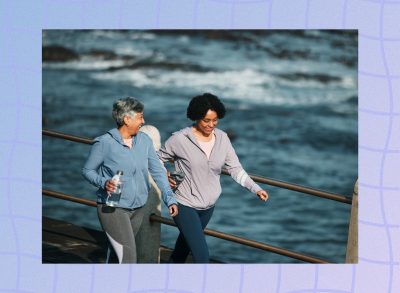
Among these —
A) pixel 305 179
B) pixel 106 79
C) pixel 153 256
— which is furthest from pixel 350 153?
pixel 153 256

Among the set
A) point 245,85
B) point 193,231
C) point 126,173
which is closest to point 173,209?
point 193,231

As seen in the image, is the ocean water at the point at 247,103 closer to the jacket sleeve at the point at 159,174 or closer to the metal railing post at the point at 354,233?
the metal railing post at the point at 354,233

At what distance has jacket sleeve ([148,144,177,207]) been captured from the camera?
22.2 feet

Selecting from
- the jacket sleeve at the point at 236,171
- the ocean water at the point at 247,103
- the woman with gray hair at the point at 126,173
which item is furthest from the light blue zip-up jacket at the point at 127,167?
the ocean water at the point at 247,103

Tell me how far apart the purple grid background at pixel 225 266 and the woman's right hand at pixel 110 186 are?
63 cm

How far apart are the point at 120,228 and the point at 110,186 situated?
24cm

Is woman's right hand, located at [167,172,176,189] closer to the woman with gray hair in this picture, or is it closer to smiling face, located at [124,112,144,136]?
the woman with gray hair

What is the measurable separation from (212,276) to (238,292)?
163 mm

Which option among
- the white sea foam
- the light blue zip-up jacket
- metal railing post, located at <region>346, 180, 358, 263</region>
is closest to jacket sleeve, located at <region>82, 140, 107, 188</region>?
the light blue zip-up jacket

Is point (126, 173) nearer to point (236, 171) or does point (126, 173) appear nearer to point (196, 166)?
point (196, 166)

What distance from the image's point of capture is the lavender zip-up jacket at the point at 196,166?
691 centimetres

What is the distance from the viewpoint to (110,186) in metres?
6.57

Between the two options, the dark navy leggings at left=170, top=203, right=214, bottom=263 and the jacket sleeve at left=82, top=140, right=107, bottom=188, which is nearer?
the jacket sleeve at left=82, top=140, right=107, bottom=188

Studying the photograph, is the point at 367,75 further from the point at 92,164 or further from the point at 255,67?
the point at 255,67
